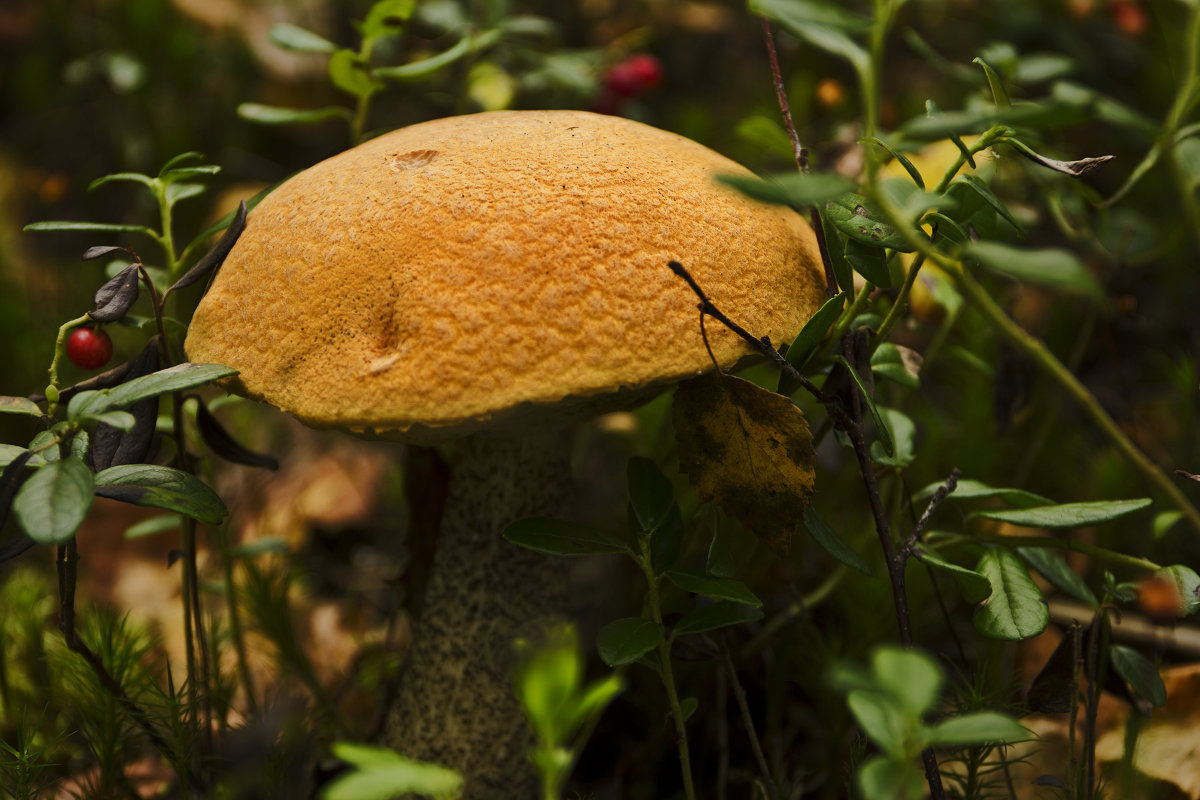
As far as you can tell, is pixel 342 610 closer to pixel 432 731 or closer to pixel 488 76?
pixel 432 731

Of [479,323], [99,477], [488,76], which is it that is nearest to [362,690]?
[99,477]

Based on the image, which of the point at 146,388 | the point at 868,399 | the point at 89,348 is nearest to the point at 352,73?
the point at 89,348

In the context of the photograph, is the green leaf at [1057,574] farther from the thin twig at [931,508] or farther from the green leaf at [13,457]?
the green leaf at [13,457]

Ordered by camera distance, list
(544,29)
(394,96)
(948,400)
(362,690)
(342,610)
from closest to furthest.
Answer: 1. (362,690)
2. (544,29)
3. (342,610)
4. (948,400)
5. (394,96)

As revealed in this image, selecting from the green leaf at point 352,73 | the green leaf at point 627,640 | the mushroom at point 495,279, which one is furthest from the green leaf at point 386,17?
the green leaf at point 627,640

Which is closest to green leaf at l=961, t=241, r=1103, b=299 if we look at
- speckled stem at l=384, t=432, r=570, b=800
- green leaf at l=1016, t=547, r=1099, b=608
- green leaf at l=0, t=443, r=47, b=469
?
green leaf at l=1016, t=547, r=1099, b=608
